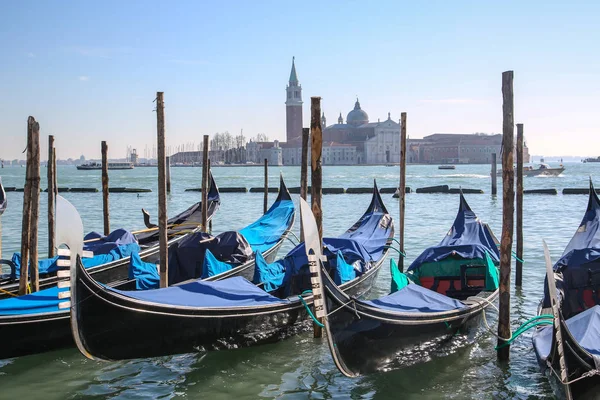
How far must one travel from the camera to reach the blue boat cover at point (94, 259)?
4.83 m

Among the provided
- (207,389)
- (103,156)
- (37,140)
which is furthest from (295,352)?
(103,156)

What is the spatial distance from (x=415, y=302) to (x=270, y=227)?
3750 mm

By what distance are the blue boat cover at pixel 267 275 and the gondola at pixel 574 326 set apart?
169 cm

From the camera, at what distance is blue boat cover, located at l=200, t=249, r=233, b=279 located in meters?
4.78

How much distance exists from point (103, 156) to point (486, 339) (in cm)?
548

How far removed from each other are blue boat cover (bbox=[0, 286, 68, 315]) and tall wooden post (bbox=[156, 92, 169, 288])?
0.85 meters

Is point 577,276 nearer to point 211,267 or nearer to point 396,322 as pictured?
point 396,322

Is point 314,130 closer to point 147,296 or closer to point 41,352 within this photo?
point 147,296

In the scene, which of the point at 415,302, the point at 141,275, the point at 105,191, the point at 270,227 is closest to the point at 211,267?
the point at 141,275

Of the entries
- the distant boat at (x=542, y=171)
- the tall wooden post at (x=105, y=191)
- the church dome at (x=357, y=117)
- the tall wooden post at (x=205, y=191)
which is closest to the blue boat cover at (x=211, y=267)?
the tall wooden post at (x=205, y=191)

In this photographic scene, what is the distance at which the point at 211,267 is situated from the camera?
482 centimetres

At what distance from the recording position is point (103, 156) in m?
8.19

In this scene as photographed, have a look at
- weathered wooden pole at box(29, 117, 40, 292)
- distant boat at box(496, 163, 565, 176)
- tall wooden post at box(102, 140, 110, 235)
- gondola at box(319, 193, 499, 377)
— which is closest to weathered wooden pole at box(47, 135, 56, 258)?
tall wooden post at box(102, 140, 110, 235)

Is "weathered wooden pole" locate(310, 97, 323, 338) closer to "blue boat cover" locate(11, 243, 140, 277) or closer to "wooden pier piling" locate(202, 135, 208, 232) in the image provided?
"blue boat cover" locate(11, 243, 140, 277)
